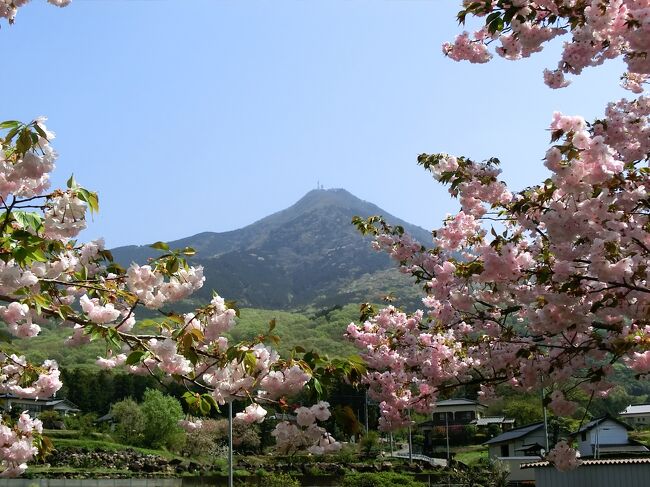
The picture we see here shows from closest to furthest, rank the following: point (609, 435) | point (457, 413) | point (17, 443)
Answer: point (17, 443), point (609, 435), point (457, 413)

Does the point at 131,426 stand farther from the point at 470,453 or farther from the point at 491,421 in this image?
the point at 491,421

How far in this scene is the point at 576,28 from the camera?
5.19 metres

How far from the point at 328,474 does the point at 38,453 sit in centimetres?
2948

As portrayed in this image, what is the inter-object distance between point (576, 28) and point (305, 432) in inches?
146

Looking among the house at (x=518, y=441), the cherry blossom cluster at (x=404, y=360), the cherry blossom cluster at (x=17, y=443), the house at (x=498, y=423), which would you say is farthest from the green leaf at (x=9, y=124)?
the house at (x=498, y=423)

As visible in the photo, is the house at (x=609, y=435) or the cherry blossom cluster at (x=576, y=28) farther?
the house at (x=609, y=435)

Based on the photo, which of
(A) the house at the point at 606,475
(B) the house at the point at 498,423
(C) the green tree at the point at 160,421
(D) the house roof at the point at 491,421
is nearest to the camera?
(A) the house at the point at 606,475

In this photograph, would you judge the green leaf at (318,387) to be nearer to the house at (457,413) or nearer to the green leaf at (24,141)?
the green leaf at (24,141)

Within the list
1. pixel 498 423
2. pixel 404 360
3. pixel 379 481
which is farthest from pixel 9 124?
pixel 498 423

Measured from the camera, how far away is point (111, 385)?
6109cm

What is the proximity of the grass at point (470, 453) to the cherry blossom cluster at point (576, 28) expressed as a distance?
39609 millimetres

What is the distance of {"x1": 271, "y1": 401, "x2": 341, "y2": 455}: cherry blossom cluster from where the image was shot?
3.86 meters

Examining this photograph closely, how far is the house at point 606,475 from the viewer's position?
49.3 feet

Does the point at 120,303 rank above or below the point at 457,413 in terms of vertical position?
above
